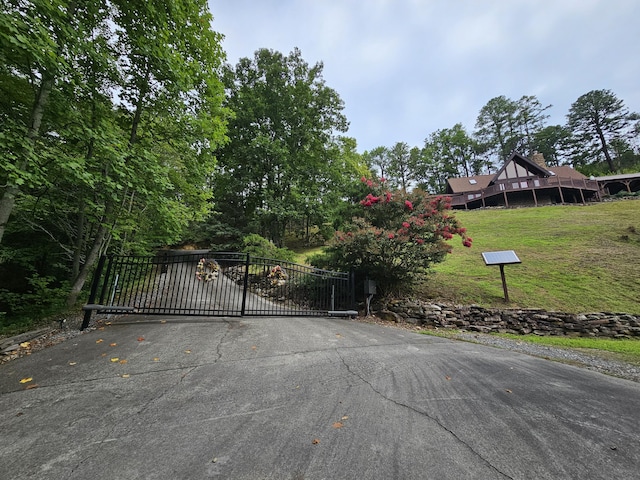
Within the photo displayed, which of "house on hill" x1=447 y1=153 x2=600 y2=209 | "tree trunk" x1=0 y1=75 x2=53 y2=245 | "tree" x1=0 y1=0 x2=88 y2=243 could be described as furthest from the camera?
"house on hill" x1=447 y1=153 x2=600 y2=209

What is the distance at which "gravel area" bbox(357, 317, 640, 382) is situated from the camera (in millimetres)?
3701

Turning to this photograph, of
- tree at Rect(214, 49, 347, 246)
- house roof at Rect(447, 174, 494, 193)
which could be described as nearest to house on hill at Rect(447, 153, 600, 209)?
house roof at Rect(447, 174, 494, 193)

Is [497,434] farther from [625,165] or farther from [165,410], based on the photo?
[625,165]

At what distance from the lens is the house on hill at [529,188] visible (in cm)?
2486

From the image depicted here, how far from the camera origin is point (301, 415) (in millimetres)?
2236

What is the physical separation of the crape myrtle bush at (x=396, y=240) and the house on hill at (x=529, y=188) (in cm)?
2393

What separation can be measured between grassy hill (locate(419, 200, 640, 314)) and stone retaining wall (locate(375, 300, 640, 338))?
47 cm

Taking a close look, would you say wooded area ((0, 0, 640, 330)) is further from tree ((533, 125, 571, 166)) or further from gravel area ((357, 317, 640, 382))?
tree ((533, 125, 571, 166))

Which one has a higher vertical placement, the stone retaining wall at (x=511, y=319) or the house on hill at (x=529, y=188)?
the house on hill at (x=529, y=188)

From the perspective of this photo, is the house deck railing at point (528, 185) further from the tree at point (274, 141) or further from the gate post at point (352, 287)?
the gate post at point (352, 287)

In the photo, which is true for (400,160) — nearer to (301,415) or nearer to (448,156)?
(448,156)

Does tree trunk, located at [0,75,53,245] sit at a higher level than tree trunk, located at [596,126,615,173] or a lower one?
lower

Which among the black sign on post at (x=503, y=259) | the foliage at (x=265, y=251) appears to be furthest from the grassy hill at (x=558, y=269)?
the foliage at (x=265, y=251)

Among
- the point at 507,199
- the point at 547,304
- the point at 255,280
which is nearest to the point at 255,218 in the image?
the point at 255,280
